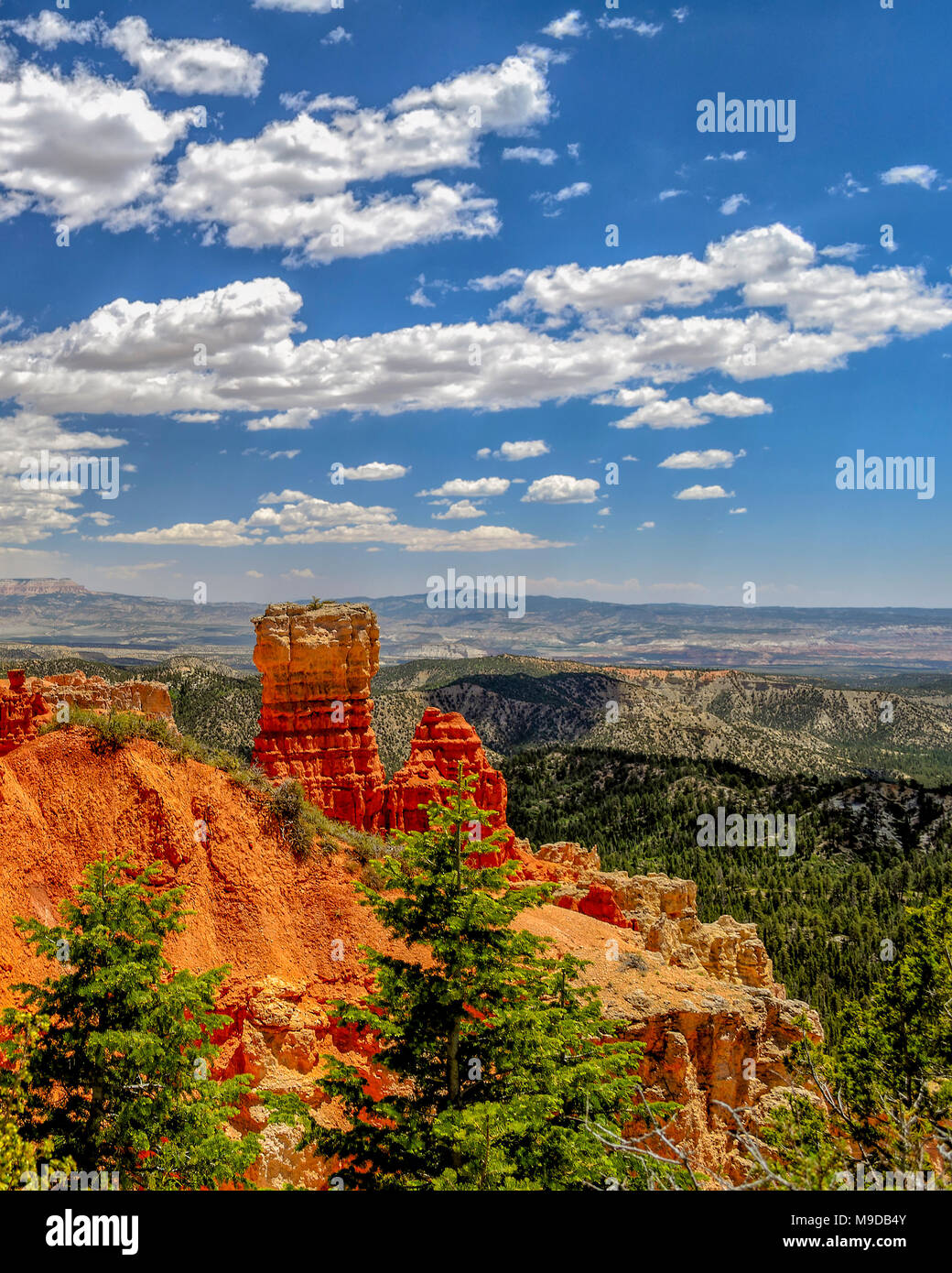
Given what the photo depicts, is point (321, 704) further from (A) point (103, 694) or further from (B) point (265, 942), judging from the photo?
(B) point (265, 942)

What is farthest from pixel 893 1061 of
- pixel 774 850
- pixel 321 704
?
pixel 774 850

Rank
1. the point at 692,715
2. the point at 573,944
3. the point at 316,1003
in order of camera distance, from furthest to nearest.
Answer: the point at 692,715, the point at 573,944, the point at 316,1003

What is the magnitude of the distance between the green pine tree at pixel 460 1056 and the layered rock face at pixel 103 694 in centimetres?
1467

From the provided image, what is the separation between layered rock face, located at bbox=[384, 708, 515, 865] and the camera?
3338 centimetres

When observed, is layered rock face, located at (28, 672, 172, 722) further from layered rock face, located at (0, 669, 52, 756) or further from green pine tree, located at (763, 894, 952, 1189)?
green pine tree, located at (763, 894, 952, 1189)

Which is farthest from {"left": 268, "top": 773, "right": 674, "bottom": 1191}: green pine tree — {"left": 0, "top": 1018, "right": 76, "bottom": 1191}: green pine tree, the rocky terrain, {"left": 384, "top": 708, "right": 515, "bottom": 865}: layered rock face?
{"left": 384, "top": 708, "right": 515, "bottom": 865}: layered rock face

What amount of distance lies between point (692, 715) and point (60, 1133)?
18528cm

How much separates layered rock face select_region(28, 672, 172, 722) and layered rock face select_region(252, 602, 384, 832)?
13.0 ft

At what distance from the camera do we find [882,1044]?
61.0ft

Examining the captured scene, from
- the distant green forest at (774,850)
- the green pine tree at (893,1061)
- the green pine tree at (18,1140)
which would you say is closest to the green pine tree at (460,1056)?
the green pine tree at (18,1140)

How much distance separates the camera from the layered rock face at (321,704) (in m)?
31.4
